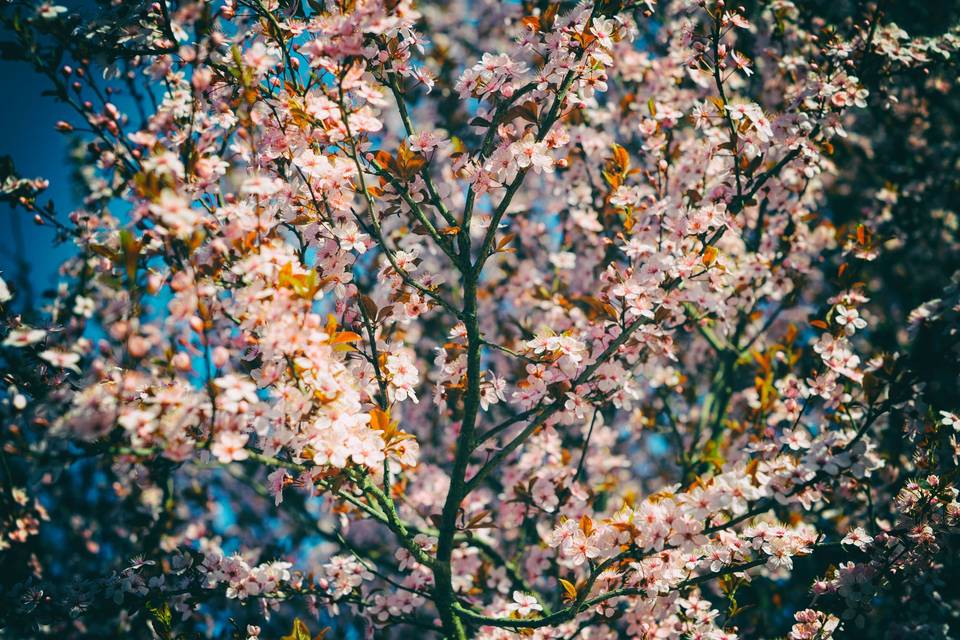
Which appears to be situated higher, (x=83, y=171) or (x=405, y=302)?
(x=83, y=171)

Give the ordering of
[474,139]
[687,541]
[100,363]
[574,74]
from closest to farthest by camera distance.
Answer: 1. [100,363]
2. [574,74]
3. [687,541]
4. [474,139]

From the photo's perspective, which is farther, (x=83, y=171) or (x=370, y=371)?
(x=83, y=171)

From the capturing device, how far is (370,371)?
281cm

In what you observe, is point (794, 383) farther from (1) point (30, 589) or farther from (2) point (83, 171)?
(2) point (83, 171)

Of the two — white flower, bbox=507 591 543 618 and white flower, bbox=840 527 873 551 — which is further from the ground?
white flower, bbox=840 527 873 551

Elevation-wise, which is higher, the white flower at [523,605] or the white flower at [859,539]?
the white flower at [859,539]

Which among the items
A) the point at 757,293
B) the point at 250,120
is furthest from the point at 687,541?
the point at 250,120

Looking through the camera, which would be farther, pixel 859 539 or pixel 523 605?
pixel 523 605

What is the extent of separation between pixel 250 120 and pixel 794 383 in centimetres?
354

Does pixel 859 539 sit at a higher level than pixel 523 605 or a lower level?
higher

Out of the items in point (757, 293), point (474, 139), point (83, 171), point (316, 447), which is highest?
point (474, 139)

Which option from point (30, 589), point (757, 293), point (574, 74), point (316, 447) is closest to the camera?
point (316, 447)

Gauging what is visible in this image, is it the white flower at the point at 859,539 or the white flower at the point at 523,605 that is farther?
the white flower at the point at 523,605

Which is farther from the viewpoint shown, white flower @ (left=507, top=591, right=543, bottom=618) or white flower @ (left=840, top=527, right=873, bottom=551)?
white flower @ (left=507, top=591, right=543, bottom=618)
